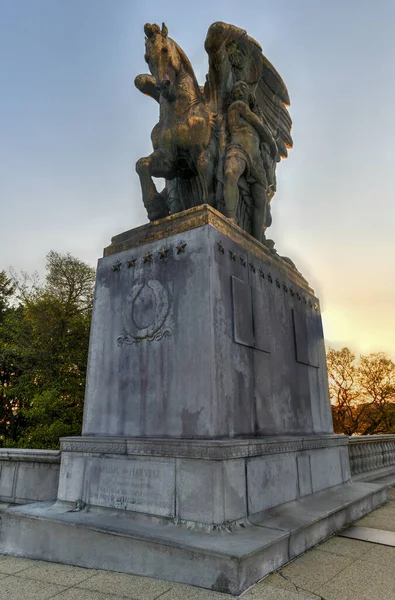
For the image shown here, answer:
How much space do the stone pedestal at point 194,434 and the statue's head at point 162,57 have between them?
7.58ft

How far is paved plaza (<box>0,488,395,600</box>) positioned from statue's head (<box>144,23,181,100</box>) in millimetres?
6204

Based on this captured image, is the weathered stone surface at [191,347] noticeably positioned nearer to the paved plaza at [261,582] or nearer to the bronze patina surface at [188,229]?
the bronze patina surface at [188,229]

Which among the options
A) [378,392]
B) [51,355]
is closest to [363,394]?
[378,392]

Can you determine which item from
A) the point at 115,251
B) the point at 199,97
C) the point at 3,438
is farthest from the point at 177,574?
the point at 3,438

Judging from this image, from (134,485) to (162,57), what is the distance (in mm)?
5848

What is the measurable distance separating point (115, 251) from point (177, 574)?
4.05 m

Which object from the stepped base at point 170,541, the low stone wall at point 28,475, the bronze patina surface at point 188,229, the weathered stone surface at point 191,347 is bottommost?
the stepped base at point 170,541

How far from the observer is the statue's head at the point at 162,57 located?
19.3 ft

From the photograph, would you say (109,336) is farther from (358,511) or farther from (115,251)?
(358,511)

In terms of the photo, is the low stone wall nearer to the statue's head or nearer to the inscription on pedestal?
the inscription on pedestal

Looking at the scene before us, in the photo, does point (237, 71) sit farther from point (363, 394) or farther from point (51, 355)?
point (363, 394)

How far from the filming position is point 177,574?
3062 millimetres

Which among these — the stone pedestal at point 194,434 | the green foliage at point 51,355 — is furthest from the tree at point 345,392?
the stone pedestal at point 194,434

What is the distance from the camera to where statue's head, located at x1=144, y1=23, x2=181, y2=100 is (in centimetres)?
589
